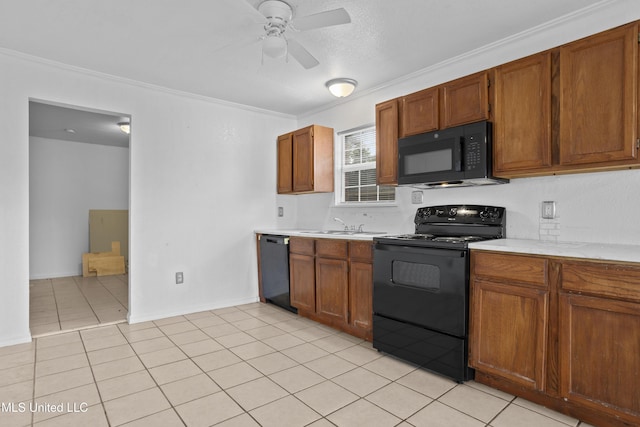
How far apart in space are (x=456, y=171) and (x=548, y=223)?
2.36 feet

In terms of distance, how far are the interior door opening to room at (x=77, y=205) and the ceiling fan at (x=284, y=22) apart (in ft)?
Result: 11.3

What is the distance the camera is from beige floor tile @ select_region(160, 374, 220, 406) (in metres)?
2.11

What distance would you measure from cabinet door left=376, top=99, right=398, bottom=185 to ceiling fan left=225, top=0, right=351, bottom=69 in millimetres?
961

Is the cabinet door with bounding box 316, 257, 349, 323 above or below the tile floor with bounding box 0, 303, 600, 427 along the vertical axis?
above

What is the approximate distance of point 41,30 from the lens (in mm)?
2600

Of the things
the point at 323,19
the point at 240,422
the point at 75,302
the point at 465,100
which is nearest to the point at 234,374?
the point at 240,422

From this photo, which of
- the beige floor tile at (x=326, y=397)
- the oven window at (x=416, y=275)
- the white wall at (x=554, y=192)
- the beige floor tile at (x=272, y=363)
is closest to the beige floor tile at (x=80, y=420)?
the beige floor tile at (x=272, y=363)

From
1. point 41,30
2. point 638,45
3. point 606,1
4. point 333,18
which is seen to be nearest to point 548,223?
point 638,45

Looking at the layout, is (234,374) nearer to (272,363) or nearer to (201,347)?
(272,363)

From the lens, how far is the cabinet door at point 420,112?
284 centimetres

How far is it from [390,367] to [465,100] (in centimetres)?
206

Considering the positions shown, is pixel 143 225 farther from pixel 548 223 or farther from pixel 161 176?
pixel 548 223

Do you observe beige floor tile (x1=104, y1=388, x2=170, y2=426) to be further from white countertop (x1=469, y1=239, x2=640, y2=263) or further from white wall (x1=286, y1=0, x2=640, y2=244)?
white wall (x1=286, y1=0, x2=640, y2=244)

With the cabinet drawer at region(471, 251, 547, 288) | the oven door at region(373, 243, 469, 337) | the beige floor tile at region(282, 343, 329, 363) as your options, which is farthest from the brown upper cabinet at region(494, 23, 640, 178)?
the beige floor tile at region(282, 343, 329, 363)
